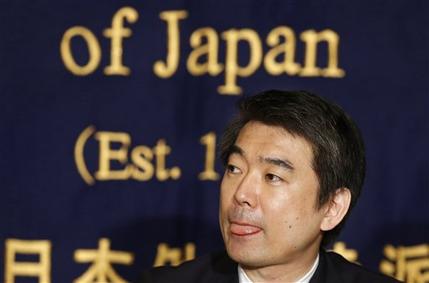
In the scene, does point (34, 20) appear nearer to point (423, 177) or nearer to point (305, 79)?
point (305, 79)

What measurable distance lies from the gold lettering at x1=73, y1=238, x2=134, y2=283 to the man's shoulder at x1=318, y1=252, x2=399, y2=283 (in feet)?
1.86

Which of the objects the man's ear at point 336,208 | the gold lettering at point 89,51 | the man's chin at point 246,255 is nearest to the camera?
the man's chin at point 246,255

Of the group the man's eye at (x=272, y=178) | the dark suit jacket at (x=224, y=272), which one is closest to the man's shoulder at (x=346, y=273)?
the dark suit jacket at (x=224, y=272)

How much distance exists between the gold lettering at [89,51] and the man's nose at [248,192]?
665 mm

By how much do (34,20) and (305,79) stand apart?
2.15 feet

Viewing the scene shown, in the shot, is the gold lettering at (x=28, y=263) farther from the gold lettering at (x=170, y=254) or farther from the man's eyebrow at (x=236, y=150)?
the man's eyebrow at (x=236, y=150)

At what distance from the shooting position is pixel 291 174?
145 centimetres

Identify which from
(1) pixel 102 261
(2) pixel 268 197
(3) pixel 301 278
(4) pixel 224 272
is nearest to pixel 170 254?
(1) pixel 102 261

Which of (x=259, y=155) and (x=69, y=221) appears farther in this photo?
(x=69, y=221)

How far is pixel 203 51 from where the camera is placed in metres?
1.97

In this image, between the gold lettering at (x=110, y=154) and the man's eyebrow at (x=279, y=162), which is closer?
the man's eyebrow at (x=279, y=162)

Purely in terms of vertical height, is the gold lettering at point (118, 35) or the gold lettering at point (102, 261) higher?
the gold lettering at point (118, 35)

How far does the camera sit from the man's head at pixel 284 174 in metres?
1.43

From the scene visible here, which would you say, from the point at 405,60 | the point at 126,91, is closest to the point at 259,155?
the point at 126,91
